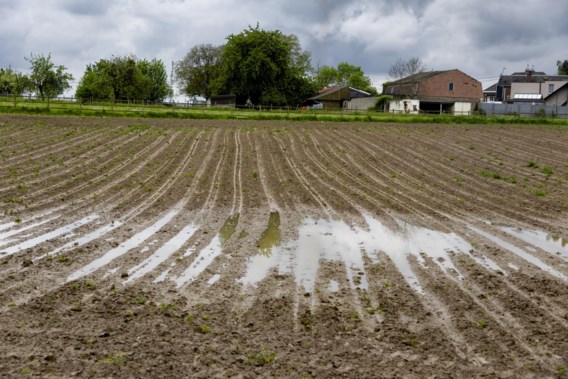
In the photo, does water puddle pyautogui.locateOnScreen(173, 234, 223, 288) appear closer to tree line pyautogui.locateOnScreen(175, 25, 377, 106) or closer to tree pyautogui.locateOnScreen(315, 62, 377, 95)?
tree line pyautogui.locateOnScreen(175, 25, 377, 106)

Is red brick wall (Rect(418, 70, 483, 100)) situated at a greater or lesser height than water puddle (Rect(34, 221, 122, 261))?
greater

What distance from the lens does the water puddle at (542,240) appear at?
35.6 feet

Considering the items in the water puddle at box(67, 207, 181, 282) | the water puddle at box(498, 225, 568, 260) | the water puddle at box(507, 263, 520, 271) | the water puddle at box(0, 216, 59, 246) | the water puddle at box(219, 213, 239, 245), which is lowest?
the water puddle at box(498, 225, 568, 260)

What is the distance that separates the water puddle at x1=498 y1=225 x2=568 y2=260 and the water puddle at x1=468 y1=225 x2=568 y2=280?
54 centimetres

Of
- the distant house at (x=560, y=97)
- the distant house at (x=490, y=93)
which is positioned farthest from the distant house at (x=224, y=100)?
the distant house at (x=490, y=93)

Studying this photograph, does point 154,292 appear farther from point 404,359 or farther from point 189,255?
point 404,359

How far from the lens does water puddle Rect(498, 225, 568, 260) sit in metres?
10.8

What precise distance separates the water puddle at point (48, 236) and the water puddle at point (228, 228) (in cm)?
293

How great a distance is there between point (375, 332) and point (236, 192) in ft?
33.1

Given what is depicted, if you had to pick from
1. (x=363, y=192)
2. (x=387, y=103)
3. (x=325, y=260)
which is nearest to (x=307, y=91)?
(x=387, y=103)

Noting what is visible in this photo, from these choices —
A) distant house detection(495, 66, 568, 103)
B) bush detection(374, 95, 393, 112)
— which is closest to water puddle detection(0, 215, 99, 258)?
bush detection(374, 95, 393, 112)

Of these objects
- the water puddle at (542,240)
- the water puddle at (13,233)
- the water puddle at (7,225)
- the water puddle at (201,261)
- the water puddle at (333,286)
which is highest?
the water puddle at (7,225)

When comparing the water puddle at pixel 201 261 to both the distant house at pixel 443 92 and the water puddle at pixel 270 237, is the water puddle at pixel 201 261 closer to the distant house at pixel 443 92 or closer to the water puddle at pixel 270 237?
the water puddle at pixel 270 237

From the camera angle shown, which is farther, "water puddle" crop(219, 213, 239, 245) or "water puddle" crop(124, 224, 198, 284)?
"water puddle" crop(219, 213, 239, 245)
